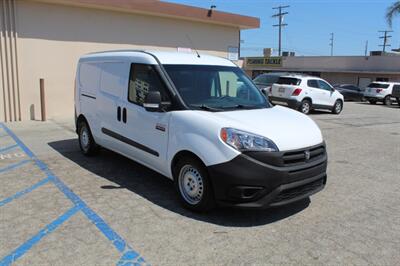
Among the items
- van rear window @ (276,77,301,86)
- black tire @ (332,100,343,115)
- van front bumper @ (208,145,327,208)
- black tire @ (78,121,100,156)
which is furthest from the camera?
black tire @ (332,100,343,115)

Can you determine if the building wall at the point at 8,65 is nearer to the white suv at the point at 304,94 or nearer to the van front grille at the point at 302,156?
the van front grille at the point at 302,156

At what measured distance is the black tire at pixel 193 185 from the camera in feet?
14.6

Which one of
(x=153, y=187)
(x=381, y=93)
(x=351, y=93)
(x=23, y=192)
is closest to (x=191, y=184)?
(x=153, y=187)

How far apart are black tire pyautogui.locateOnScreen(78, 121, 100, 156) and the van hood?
3.30 metres

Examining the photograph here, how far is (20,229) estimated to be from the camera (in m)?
4.16

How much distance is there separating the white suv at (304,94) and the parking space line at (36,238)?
527 inches

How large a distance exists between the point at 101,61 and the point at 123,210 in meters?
3.05

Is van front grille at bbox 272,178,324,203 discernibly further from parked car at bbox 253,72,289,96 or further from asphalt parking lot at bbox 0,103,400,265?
parked car at bbox 253,72,289,96

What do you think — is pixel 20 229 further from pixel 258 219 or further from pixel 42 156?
pixel 42 156

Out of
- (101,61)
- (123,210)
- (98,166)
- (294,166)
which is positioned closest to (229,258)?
(294,166)

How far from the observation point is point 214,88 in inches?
215

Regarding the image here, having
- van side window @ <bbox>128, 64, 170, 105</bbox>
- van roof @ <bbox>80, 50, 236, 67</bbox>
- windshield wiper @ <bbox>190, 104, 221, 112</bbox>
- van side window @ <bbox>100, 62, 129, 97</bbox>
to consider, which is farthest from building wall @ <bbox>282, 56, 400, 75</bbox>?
windshield wiper @ <bbox>190, 104, 221, 112</bbox>

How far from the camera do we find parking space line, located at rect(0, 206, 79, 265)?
356 centimetres

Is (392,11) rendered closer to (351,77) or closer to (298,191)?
(351,77)
